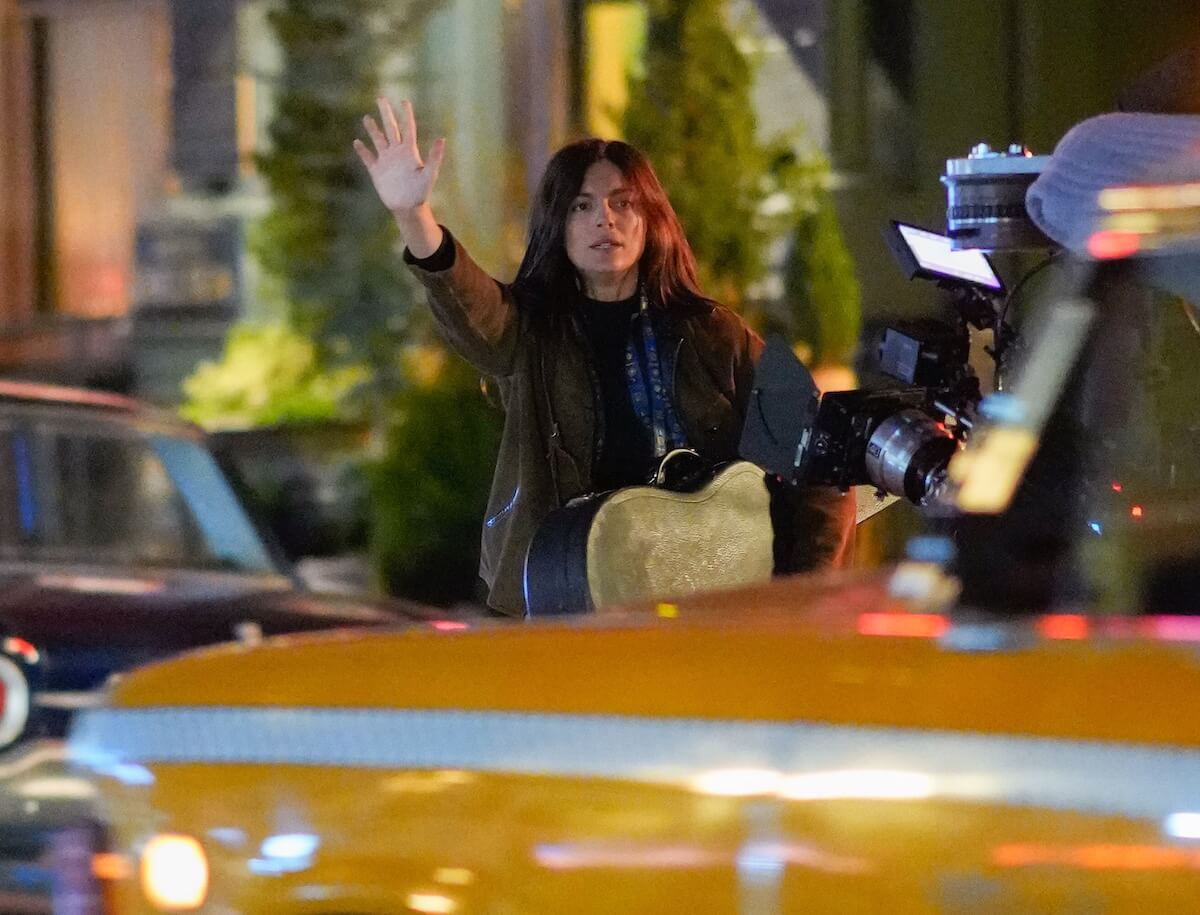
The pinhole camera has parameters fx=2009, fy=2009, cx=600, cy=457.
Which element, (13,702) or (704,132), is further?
(704,132)

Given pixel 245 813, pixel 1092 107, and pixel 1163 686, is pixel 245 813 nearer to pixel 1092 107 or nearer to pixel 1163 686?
pixel 1163 686

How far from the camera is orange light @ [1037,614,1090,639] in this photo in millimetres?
2260

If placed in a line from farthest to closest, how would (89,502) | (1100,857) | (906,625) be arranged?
1. (89,502)
2. (906,625)
3. (1100,857)

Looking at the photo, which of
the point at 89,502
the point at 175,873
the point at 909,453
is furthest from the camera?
the point at 89,502

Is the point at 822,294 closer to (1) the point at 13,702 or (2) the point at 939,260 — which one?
(1) the point at 13,702

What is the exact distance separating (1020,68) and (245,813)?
22.4 feet

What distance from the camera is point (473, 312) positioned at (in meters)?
4.06

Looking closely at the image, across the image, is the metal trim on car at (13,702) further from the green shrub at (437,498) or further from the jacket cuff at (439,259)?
the green shrub at (437,498)

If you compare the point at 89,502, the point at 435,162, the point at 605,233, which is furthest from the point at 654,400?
the point at 89,502

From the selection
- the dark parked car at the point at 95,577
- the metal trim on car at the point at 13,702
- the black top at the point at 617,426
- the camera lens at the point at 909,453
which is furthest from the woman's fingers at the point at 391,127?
the metal trim on car at the point at 13,702

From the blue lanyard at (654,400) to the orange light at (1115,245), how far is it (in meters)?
1.70

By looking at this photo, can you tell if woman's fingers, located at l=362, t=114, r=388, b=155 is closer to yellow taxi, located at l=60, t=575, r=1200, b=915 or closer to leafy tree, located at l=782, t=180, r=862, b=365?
yellow taxi, located at l=60, t=575, r=1200, b=915

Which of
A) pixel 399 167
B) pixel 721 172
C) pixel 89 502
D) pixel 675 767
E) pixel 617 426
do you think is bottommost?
pixel 89 502

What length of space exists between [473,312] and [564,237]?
0.33 metres
